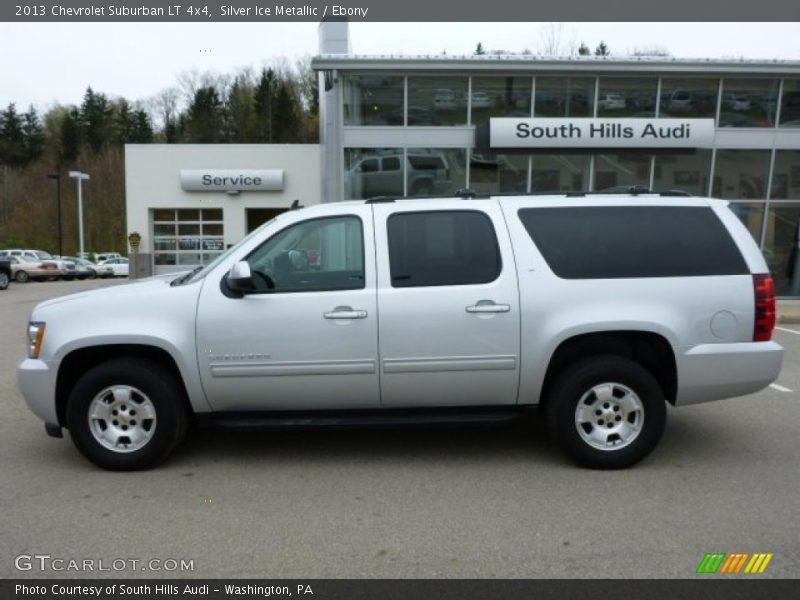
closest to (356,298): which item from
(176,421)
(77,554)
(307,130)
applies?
(176,421)

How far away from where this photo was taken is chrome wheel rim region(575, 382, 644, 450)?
14.6 ft

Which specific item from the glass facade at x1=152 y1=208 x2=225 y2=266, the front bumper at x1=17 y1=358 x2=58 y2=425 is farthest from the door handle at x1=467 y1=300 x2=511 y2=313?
the glass facade at x1=152 y1=208 x2=225 y2=266

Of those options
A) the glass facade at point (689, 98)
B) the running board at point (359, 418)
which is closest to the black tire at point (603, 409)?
the running board at point (359, 418)

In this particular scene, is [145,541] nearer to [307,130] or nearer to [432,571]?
[432,571]

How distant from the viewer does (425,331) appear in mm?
4348

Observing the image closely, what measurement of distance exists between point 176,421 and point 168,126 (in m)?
71.2

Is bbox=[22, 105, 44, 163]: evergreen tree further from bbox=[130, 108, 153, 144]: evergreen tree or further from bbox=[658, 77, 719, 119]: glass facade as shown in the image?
bbox=[658, 77, 719, 119]: glass facade

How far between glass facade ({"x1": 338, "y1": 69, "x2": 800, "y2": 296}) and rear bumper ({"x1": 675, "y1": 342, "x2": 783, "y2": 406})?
12.7 m

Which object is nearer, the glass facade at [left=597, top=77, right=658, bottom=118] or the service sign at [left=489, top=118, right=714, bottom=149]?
the service sign at [left=489, top=118, right=714, bottom=149]

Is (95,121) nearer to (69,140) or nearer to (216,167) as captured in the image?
(69,140)

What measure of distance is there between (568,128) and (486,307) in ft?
44.0

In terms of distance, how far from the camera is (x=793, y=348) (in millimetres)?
9945
